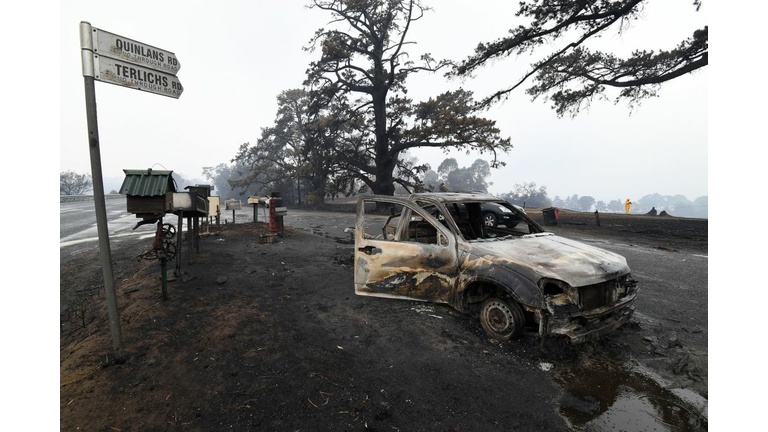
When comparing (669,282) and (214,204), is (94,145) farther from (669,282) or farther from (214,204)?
(214,204)

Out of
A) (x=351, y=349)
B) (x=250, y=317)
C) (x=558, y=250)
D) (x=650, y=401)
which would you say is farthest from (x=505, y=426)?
(x=250, y=317)

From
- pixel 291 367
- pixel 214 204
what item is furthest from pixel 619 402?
pixel 214 204

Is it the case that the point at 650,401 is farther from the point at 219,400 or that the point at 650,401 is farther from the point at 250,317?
the point at 250,317

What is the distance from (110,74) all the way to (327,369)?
3.69m

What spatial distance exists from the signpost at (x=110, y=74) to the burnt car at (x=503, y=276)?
296 cm

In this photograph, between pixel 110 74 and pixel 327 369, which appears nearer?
pixel 110 74

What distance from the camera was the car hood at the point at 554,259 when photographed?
11.0ft

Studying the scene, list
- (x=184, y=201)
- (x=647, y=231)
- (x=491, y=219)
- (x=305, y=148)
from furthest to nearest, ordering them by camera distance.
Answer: (x=305, y=148), (x=491, y=219), (x=647, y=231), (x=184, y=201)

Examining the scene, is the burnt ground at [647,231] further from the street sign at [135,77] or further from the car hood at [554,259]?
the street sign at [135,77]

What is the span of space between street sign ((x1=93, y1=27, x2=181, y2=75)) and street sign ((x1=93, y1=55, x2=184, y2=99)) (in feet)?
0.15

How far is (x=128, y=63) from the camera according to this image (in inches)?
122

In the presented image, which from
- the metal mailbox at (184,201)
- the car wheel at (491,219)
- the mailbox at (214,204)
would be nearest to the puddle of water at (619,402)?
the metal mailbox at (184,201)

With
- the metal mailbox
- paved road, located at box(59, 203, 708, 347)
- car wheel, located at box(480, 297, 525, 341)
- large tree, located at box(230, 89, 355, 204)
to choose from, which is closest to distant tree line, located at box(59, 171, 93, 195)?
large tree, located at box(230, 89, 355, 204)

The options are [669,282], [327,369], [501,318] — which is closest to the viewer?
[327,369]
